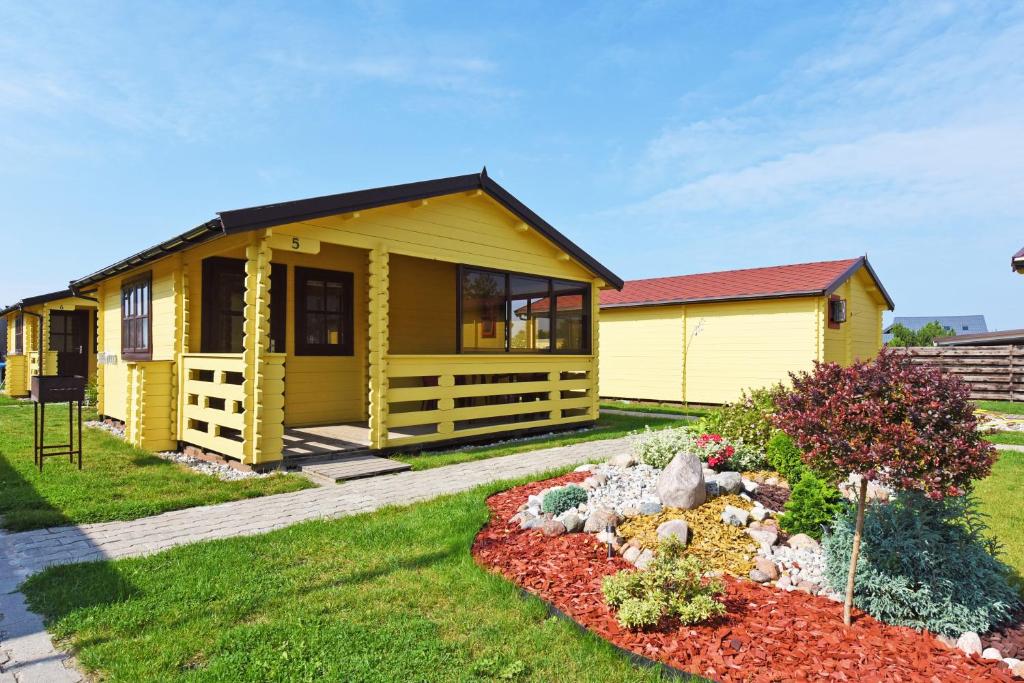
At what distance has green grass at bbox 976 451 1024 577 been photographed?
4.41 metres

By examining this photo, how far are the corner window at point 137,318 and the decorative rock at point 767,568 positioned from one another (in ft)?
29.5

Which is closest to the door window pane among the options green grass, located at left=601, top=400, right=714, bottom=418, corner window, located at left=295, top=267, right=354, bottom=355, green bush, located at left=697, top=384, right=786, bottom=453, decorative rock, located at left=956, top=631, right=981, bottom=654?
corner window, located at left=295, top=267, right=354, bottom=355

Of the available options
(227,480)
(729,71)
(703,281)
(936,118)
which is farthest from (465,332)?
(703,281)

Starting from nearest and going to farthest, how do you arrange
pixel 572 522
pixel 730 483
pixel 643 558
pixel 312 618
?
pixel 312 618, pixel 643 558, pixel 572 522, pixel 730 483

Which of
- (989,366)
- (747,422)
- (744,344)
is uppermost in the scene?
(744,344)

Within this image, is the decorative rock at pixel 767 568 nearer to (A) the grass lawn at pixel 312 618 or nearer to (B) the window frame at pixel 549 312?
(A) the grass lawn at pixel 312 618

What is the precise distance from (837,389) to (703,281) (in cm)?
1493

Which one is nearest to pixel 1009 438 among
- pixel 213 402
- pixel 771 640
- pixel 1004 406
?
pixel 1004 406

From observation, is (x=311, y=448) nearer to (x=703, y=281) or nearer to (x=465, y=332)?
(x=465, y=332)

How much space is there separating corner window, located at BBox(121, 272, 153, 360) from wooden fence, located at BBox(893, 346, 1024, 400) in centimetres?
1935

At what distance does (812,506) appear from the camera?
3980 mm

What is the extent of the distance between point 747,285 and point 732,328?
1273 millimetres

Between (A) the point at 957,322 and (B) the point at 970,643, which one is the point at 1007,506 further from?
(A) the point at 957,322

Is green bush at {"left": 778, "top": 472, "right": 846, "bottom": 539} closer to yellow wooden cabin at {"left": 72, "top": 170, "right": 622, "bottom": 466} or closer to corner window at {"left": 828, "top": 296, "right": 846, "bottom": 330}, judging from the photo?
yellow wooden cabin at {"left": 72, "top": 170, "right": 622, "bottom": 466}
